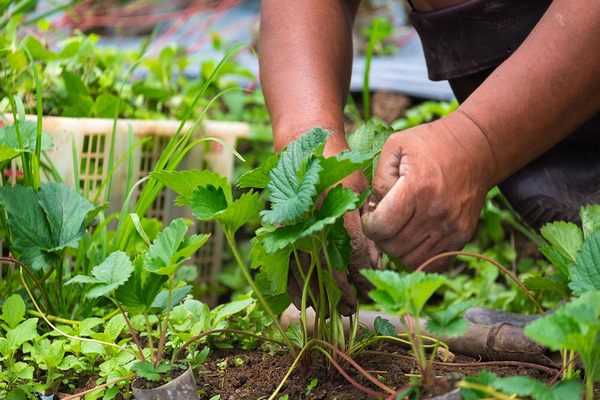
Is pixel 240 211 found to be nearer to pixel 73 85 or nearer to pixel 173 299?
pixel 173 299

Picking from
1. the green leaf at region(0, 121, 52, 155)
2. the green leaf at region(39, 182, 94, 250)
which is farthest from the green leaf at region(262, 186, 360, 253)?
the green leaf at region(0, 121, 52, 155)

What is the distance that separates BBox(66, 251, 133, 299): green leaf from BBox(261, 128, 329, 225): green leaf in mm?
193

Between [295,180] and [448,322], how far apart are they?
0.22 metres

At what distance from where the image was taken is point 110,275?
1.05m

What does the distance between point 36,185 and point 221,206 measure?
1.55 ft

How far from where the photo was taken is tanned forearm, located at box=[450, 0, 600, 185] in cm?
113

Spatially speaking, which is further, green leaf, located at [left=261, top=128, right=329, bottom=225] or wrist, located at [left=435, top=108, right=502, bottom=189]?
wrist, located at [left=435, top=108, right=502, bottom=189]

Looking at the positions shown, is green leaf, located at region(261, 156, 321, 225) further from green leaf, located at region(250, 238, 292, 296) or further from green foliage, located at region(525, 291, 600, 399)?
green foliage, located at region(525, 291, 600, 399)

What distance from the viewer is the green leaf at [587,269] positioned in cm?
96

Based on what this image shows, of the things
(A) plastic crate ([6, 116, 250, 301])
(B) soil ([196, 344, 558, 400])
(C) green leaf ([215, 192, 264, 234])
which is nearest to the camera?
(C) green leaf ([215, 192, 264, 234])

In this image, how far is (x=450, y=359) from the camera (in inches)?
48.5

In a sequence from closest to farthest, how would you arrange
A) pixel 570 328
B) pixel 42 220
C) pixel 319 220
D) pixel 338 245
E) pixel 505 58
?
pixel 570 328 < pixel 319 220 < pixel 338 245 < pixel 42 220 < pixel 505 58

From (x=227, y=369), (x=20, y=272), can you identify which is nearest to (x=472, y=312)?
(x=227, y=369)

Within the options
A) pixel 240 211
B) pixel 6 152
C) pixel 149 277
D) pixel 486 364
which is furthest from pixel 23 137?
pixel 486 364
